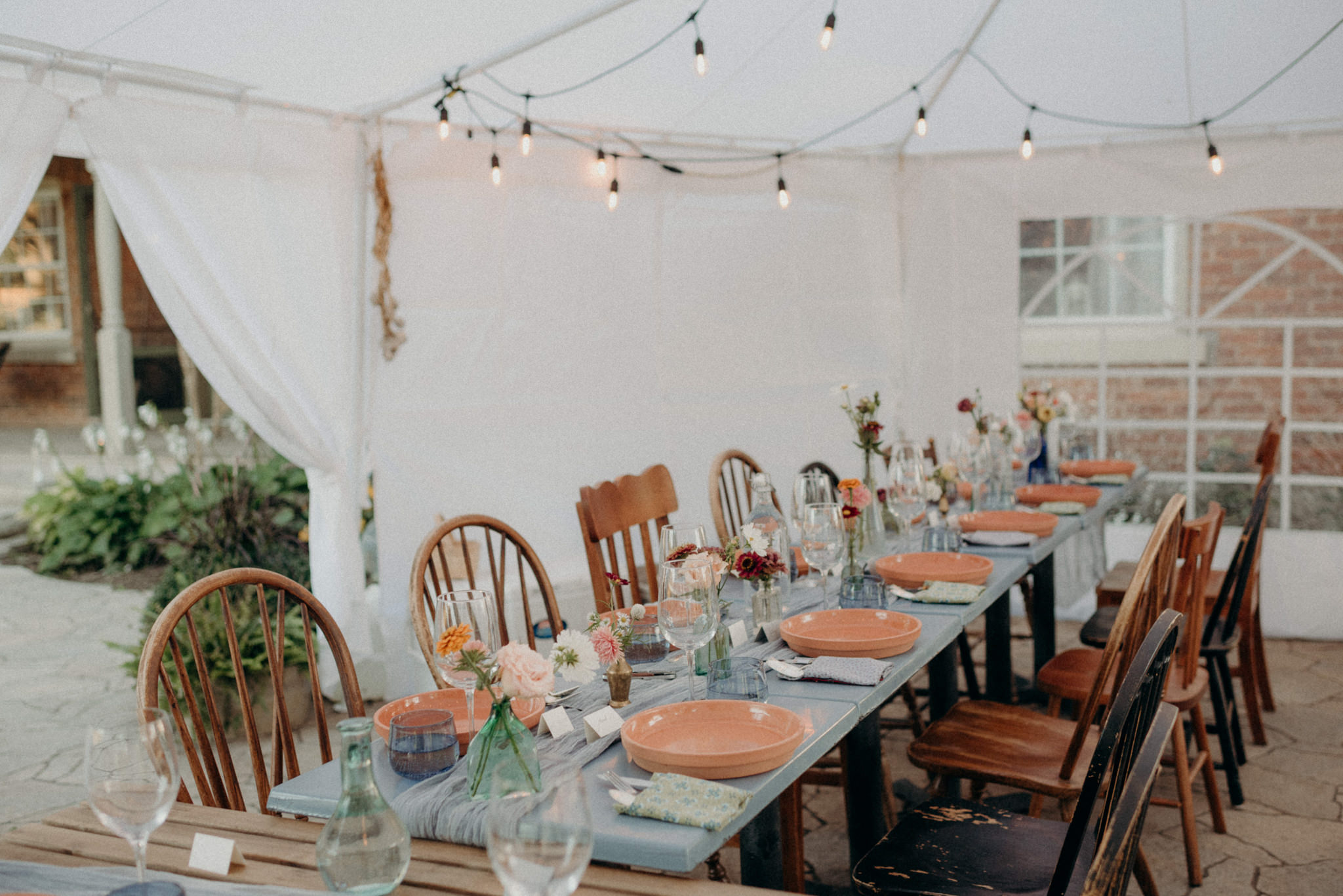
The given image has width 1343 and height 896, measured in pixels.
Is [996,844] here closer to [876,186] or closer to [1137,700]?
[1137,700]

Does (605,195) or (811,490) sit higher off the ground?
(605,195)

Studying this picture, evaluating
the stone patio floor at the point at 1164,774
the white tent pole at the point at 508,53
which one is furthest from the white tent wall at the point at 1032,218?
the white tent pole at the point at 508,53

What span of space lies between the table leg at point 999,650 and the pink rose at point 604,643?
1973mm

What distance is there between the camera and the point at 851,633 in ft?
6.79

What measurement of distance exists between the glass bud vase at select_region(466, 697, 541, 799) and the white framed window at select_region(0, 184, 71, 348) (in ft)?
29.9

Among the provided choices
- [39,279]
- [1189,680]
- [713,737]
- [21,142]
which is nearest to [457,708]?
[713,737]

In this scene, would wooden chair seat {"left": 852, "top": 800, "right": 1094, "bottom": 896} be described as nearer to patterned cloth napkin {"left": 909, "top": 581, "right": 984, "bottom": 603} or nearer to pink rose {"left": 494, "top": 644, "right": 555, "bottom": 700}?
patterned cloth napkin {"left": 909, "top": 581, "right": 984, "bottom": 603}

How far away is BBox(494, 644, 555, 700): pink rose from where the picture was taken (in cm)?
129

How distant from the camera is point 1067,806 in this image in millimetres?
2447

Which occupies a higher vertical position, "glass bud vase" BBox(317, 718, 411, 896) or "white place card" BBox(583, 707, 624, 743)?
"glass bud vase" BBox(317, 718, 411, 896)

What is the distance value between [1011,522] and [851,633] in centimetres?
126

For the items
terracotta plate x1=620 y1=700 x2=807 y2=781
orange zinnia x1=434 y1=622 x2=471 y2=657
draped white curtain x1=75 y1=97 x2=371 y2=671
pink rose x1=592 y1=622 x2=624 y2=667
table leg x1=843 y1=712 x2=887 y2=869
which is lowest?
table leg x1=843 y1=712 x2=887 y2=869

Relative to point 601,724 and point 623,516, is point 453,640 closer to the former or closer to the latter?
point 601,724

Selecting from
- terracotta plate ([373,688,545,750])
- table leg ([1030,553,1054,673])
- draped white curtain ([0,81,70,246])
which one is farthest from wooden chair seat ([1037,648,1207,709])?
draped white curtain ([0,81,70,246])
